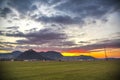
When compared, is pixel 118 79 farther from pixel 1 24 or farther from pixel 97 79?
pixel 1 24

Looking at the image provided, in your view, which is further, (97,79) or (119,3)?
(119,3)

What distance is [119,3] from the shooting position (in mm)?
7477

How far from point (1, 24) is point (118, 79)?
17.4 feet

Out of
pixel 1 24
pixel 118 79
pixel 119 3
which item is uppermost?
pixel 119 3

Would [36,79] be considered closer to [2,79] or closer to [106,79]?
[2,79]

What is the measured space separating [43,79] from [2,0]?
12.6 ft

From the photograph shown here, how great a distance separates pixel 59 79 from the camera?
6.87 meters

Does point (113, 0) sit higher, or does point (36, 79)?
point (113, 0)

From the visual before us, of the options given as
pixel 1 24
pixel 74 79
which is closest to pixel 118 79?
pixel 74 79

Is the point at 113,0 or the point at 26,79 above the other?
the point at 113,0

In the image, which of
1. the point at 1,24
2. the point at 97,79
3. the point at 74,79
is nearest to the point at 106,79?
the point at 97,79

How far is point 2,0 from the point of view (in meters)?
7.48

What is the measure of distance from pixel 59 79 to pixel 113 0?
13.6 ft

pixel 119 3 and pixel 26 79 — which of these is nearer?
pixel 26 79
